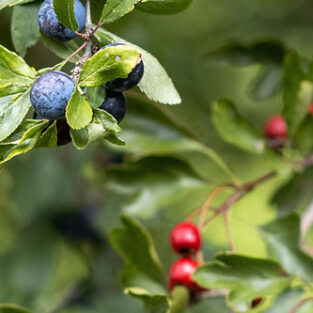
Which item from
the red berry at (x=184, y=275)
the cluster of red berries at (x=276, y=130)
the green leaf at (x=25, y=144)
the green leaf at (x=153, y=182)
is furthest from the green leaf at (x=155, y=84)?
the cluster of red berries at (x=276, y=130)

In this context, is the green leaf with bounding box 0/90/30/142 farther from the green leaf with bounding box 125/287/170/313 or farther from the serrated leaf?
the green leaf with bounding box 125/287/170/313

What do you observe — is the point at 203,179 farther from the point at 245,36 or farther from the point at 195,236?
the point at 245,36

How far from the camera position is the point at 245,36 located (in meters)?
2.56

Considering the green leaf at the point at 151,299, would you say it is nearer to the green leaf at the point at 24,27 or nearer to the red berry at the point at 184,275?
the red berry at the point at 184,275

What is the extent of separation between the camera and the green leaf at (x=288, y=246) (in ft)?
4.33

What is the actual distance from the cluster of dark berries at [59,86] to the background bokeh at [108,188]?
0.64 meters

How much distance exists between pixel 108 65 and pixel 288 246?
0.75m

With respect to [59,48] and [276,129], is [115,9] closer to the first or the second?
[59,48]

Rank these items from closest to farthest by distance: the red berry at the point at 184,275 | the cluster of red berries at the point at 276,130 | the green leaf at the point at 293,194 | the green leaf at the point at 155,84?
1. the green leaf at the point at 155,84
2. the red berry at the point at 184,275
3. the green leaf at the point at 293,194
4. the cluster of red berries at the point at 276,130

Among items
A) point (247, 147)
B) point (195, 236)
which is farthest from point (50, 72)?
point (247, 147)

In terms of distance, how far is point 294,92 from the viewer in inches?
56.3

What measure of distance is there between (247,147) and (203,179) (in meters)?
0.14

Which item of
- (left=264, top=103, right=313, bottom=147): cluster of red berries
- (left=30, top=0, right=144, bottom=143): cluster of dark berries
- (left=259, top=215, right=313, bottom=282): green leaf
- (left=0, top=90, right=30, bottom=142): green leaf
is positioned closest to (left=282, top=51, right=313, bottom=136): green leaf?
(left=259, top=215, right=313, bottom=282): green leaf

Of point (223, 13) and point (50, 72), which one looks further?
point (223, 13)
